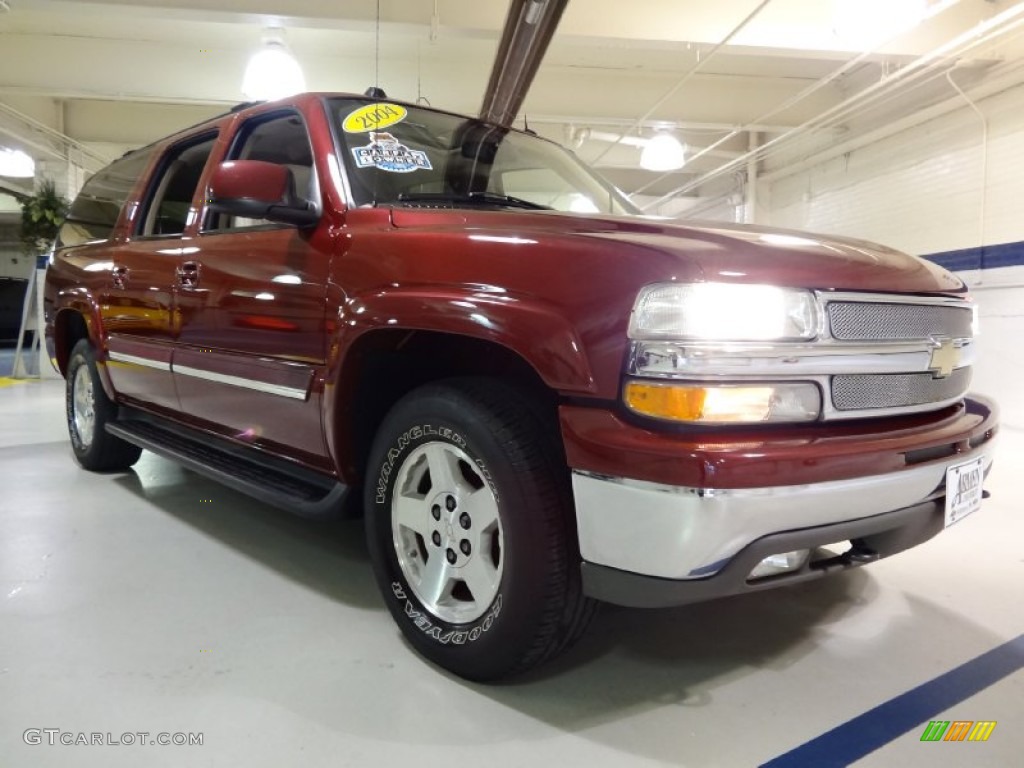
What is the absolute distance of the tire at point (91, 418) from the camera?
3.73 meters

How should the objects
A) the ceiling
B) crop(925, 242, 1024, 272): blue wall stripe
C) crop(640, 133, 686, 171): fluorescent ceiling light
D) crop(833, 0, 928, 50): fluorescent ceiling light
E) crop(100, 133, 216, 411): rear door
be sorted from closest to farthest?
1. crop(100, 133, 216, 411): rear door
2. crop(833, 0, 928, 50): fluorescent ceiling light
3. the ceiling
4. crop(925, 242, 1024, 272): blue wall stripe
5. crop(640, 133, 686, 171): fluorescent ceiling light

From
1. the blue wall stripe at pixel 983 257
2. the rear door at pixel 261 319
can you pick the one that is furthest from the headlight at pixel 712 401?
the blue wall stripe at pixel 983 257

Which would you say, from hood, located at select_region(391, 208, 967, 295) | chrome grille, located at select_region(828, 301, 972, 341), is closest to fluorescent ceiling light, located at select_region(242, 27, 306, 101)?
hood, located at select_region(391, 208, 967, 295)

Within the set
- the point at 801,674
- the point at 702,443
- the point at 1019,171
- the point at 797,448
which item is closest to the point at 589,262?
the point at 702,443

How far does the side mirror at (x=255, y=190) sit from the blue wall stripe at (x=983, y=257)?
283 inches

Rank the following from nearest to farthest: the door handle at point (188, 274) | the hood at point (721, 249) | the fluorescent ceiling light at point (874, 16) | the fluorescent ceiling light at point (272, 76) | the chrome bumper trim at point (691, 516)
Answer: the chrome bumper trim at point (691, 516) < the hood at point (721, 249) < the door handle at point (188, 274) < the fluorescent ceiling light at point (874, 16) < the fluorescent ceiling light at point (272, 76)

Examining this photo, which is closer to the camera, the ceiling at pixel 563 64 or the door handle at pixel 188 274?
the door handle at pixel 188 274

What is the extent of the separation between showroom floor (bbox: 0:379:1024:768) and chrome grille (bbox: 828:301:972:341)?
92cm

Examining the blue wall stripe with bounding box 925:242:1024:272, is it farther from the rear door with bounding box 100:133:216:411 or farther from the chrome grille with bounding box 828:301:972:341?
the rear door with bounding box 100:133:216:411

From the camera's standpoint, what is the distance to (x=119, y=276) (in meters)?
3.30

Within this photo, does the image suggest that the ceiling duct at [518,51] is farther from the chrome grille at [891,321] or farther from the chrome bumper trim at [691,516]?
the chrome bumper trim at [691,516]

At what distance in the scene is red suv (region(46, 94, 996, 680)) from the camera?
1.39 m

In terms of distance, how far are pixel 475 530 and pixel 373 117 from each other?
1.56 m

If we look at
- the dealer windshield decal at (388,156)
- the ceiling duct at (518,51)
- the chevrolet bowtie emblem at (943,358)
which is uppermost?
the ceiling duct at (518,51)
